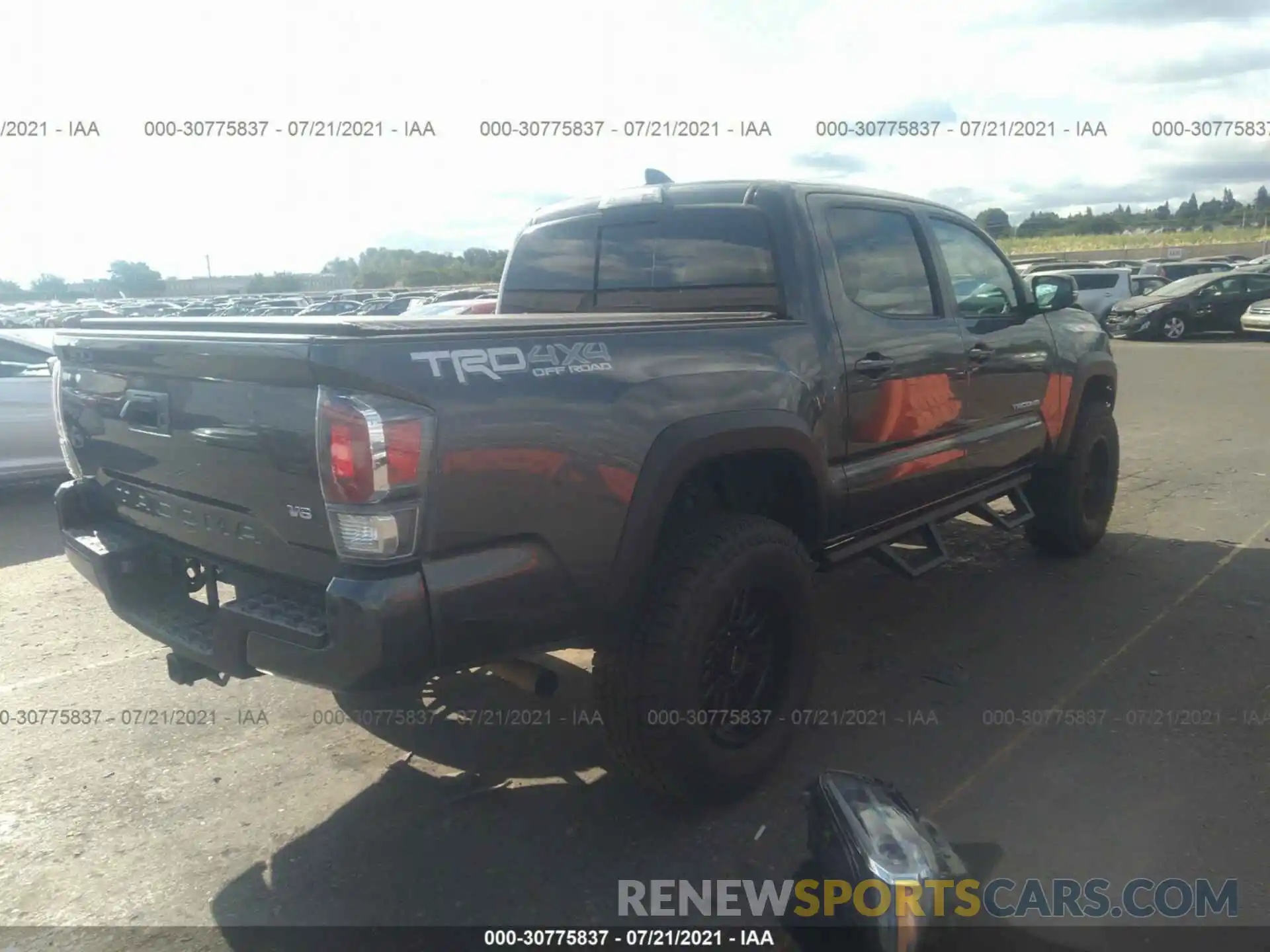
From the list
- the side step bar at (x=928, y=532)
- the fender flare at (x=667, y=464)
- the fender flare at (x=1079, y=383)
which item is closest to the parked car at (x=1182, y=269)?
the fender flare at (x=1079, y=383)

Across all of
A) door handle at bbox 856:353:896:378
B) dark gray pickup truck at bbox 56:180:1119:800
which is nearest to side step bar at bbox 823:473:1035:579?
dark gray pickup truck at bbox 56:180:1119:800

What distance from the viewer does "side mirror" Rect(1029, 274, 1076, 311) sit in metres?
5.11

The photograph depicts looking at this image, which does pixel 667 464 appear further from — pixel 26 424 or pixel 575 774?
pixel 26 424

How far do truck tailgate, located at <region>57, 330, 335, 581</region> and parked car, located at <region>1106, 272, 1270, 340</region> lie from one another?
2166cm

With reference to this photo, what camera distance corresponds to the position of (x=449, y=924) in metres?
2.71

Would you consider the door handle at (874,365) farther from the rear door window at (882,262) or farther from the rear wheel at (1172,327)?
the rear wheel at (1172,327)

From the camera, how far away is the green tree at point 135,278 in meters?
10.2

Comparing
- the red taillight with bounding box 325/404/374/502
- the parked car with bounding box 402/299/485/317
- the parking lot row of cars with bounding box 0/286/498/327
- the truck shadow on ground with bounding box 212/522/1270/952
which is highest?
the parking lot row of cars with bounding box 0/286/498/327

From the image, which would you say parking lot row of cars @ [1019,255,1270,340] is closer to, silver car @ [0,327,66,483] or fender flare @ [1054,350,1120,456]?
fender flare @ [1054,350,1120,456]

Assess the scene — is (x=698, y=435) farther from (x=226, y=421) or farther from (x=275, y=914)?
(x=275, y=914)

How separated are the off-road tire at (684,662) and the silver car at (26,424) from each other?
20.8 feet

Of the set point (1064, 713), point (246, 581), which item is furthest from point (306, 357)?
point (1064, 713)

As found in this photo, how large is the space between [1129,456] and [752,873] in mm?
7104

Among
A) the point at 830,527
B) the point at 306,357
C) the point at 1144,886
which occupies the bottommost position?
the point at 1144,886
